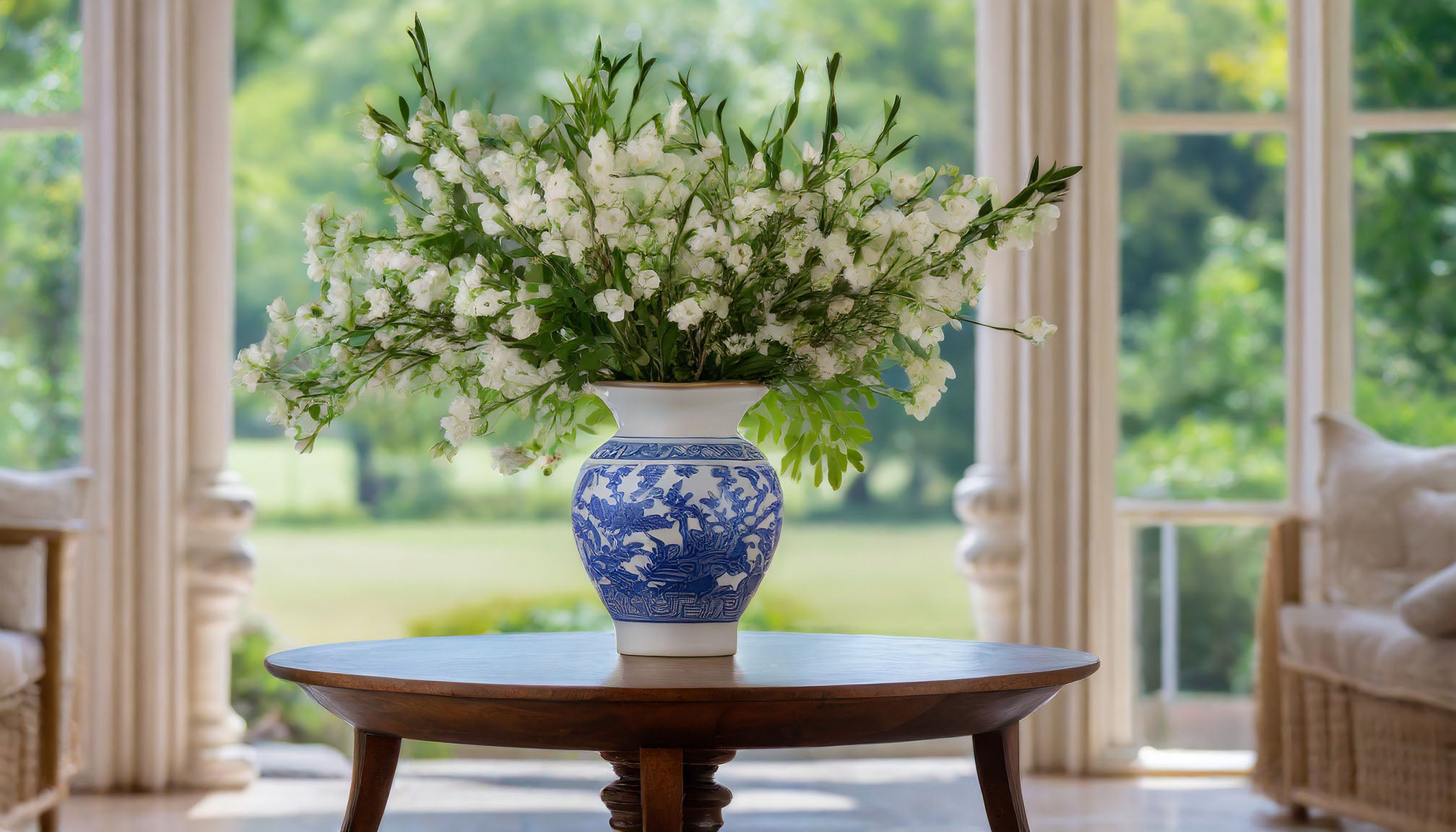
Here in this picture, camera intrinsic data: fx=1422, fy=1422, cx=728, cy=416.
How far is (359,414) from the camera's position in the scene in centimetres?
1047

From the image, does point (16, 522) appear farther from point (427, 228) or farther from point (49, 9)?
point (427, 228)

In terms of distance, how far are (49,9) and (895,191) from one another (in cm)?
311

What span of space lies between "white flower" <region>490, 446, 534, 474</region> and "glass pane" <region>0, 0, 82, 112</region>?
264 cm

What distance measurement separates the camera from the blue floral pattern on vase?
5.48ft

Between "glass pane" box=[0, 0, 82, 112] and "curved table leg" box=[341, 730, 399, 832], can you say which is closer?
"curved table leg" box=[341, 730, 399, 832]

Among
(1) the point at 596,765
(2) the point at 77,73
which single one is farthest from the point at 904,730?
(2) the point at 77,73

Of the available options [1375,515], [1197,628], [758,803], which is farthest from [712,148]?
[1197,628]

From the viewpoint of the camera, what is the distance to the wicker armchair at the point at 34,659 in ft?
9.62

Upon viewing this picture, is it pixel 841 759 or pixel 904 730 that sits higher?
pixel 904 730

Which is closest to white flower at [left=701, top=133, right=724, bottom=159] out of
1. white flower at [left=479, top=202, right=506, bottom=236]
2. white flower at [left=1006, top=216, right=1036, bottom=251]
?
white flower at [left=479, top=202, right=506, bottom=236]

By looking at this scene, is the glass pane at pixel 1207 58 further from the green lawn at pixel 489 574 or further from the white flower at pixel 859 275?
the green lawn at pixel 489 574

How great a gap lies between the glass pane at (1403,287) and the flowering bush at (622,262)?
2571mm

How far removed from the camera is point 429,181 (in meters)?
1.70

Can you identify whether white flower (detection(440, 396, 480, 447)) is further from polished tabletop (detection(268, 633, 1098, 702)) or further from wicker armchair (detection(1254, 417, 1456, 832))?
wicker armchair (detection(1254, 417, 1456, 832))
